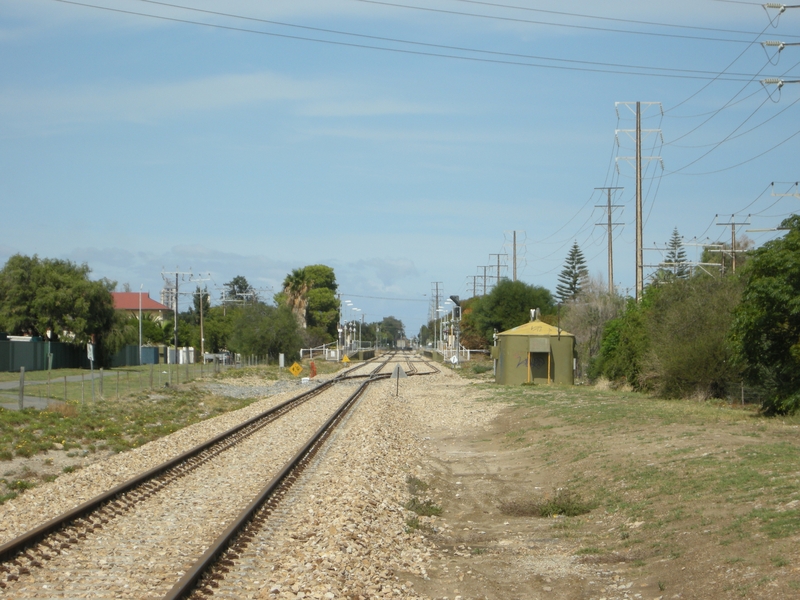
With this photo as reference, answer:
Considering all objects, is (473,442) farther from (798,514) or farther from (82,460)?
(798,514)

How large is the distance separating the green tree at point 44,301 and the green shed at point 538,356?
3627 centimetres

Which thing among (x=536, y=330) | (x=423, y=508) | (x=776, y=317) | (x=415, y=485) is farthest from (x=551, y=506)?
(x=536, y=330)

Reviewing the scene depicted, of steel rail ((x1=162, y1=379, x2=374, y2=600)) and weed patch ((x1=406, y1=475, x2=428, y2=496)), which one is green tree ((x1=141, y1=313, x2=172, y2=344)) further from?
weed patch ((x1=406, y1=475, x2=428, y2=496))

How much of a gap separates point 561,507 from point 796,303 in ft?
32.5

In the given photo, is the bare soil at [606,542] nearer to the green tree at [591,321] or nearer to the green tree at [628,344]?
the green tree at [628,344]

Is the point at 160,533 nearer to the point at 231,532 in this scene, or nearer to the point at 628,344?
the point at 231,532

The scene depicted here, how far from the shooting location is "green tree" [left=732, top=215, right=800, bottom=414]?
1969 cm

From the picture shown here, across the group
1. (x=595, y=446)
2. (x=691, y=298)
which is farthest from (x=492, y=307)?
(x=595, y=446)

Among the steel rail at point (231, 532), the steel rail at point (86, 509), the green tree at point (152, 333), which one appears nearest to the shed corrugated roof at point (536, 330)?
the steel rail at point (231, 532)

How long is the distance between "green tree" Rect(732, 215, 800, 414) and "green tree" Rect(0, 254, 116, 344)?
53.3m

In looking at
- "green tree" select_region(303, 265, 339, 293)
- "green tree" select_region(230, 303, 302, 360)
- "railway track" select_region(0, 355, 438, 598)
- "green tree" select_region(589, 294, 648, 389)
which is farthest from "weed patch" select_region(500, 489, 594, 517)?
"green tree" select_region(303, 265, 339, 293)

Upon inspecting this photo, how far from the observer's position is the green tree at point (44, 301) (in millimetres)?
62719

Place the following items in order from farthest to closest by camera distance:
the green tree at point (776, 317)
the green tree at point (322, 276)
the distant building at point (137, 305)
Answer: the green tree at point (322, 276)
the distant building at point (137, 305)
the green tree at point (776, 317)

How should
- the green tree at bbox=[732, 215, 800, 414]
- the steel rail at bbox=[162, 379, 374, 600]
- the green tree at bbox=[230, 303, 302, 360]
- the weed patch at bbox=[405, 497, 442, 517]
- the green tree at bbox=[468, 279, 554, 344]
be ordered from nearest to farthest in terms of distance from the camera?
the steel rail at bbox=[162, 379, 374, 600]
the weed patch at bbox=[405, 497, 442, 517]
the green tree at bbox=[732, 215, 800, 414]
the green tree at bbox=[230, 303, 302, 360]
the green tree at bbox=[468, 279, 554, 344]
